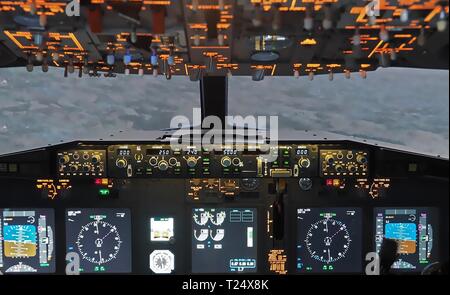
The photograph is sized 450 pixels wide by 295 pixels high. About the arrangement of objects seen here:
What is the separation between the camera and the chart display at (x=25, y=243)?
4359mm

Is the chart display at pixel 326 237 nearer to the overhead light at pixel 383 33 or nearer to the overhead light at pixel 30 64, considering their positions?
the overhead light at pixel 383 33

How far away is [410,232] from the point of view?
4383mm

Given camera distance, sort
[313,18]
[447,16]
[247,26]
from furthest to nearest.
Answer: [247,26], [313,18], [447,16]

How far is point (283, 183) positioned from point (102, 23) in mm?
2511

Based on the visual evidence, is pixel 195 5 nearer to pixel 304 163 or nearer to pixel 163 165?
pixel 163 165

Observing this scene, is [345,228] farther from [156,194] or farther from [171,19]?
[171,19]

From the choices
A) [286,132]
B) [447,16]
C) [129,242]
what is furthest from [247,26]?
[129,242]

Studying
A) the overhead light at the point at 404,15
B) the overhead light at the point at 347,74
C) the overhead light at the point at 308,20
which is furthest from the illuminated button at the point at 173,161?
the overhead light at the point at 404,15

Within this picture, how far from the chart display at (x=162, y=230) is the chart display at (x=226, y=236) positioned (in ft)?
0.74

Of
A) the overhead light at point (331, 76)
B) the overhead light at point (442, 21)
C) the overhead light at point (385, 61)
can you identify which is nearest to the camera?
the overhead light at point (442, 21)

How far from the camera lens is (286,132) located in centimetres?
442

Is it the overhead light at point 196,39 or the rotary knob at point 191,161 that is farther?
the rotary knob at point 191,161

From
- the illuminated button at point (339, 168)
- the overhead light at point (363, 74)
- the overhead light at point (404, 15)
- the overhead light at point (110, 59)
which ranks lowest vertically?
the illuminated button at point (339, 168)

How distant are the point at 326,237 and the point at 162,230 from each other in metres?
1.50
